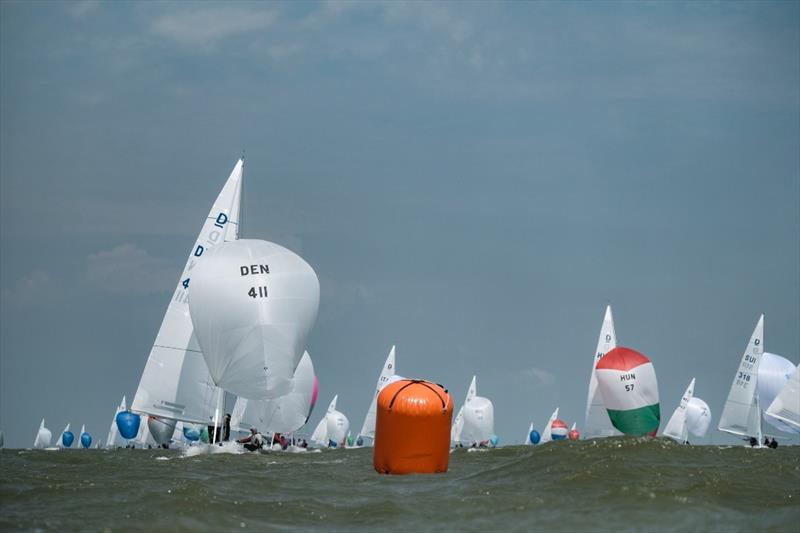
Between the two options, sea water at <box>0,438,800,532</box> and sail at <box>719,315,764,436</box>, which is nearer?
sea water at <box>0,438,800,532</box>

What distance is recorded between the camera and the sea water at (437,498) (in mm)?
13125

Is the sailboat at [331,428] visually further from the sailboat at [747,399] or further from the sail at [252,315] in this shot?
the sail at [252,315]

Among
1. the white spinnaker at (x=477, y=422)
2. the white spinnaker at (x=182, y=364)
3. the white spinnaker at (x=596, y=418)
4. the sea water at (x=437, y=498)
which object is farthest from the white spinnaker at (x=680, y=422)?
the sea water at (x=437, y=498)

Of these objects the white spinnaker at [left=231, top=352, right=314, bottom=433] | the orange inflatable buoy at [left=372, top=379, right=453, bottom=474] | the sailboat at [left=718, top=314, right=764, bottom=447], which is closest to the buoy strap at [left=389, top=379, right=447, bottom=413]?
the orange inflatable buoy at [left=372, top=379, right=453, bottom=474]

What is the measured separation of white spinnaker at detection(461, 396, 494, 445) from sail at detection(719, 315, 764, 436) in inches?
783

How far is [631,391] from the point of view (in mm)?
36969

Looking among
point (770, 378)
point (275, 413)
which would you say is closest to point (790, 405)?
point (770, 378)

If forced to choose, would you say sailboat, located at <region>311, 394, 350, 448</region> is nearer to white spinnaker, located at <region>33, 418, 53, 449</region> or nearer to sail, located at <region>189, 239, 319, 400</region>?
white spinnaker, located at <region>33, 418, 53, 449</region>

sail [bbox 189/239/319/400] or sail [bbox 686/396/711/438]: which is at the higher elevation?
sail [bbox 189/239/319/400]

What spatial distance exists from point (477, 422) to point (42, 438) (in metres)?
33.1

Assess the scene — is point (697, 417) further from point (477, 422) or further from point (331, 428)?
point (331, 428)

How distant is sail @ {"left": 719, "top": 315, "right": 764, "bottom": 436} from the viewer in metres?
53.6

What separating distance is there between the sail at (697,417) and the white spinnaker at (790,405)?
2156cm

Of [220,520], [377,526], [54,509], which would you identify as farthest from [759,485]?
[54,509]
